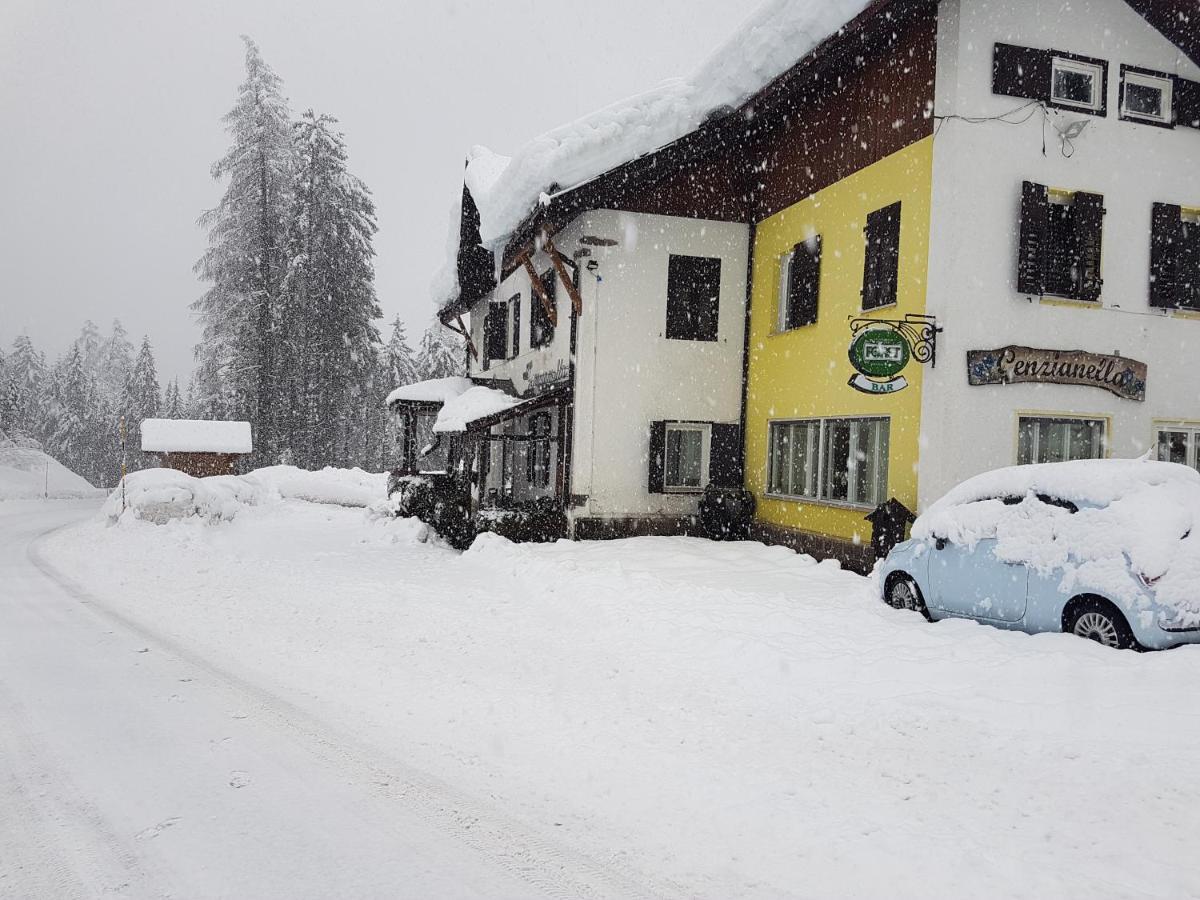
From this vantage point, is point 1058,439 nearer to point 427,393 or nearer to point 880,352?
point 880,352

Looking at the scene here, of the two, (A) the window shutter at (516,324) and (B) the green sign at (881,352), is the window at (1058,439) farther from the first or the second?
(A) the window shutter at (516,324)

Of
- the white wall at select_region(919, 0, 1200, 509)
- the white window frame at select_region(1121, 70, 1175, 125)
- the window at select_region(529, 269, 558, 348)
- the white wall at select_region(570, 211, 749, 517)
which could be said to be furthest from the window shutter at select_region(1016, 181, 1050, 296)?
the window at select_region(529, 269, 558, 348)

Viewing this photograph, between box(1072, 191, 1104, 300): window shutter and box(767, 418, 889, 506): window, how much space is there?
134 inches

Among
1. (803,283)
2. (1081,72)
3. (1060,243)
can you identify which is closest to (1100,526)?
(1060,243)

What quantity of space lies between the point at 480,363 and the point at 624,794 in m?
21.5

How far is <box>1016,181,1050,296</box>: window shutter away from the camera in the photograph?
36.6ft

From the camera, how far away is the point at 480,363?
24.8m


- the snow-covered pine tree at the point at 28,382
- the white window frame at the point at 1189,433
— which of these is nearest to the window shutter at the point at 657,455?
the white window frame at the point at 1189,433

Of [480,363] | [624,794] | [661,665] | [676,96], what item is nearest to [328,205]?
[480,363]

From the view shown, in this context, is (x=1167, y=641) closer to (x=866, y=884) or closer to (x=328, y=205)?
(x=866, y=884)

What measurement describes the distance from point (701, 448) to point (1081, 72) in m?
8.60

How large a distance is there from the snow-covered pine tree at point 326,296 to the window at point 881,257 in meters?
26.4

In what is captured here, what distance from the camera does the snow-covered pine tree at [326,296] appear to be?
110 feet

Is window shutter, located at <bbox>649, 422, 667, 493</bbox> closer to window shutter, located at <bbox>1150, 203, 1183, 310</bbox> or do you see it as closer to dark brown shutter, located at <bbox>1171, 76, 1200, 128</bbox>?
window shutter, located at <bbox>1150, 203, 1183, 310</bbox>
